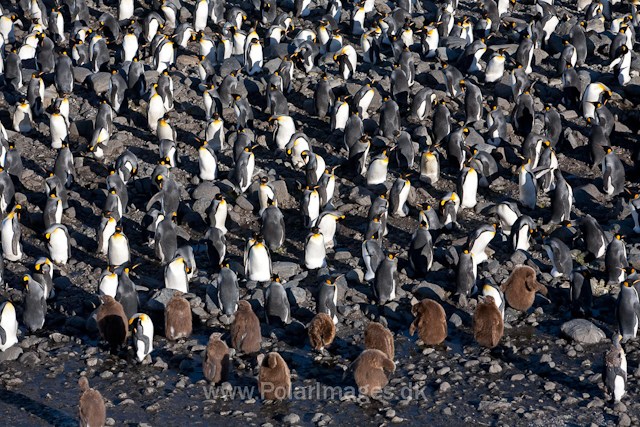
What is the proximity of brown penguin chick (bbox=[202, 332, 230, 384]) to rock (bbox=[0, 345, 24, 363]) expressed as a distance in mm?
2713

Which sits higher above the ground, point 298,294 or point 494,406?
point 298,294

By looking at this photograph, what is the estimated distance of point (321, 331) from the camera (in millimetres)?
11812

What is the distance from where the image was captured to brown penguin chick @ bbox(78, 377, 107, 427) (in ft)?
32.2

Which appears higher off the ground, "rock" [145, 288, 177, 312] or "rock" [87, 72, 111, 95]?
"rock" [87, 72, 111, 95]

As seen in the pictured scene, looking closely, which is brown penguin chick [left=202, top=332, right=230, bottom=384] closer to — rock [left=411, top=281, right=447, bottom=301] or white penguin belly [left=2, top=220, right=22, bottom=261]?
rock [left=411, top=281, right=447, bottom=301]

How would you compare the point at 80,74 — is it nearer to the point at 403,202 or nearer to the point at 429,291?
the point at 403,202

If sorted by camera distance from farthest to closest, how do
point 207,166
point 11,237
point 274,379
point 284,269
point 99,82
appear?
point 99,82, point 207,166, point 11,237, point 284,269, point 274,379

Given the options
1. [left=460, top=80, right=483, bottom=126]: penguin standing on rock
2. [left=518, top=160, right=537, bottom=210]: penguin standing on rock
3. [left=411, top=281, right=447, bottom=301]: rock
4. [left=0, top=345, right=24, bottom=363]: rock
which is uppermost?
[left=460, top=80, right=483, bottom=126]: penguin standing on rock

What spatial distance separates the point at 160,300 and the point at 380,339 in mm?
3502

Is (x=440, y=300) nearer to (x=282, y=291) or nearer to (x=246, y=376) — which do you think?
(x=282, y=291)

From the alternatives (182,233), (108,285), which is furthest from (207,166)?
(108,285)

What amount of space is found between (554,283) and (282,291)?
169 inches

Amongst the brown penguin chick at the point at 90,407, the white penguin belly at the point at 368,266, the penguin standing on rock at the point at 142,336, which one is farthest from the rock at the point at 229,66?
the brown penguin chick at the point at 90,407

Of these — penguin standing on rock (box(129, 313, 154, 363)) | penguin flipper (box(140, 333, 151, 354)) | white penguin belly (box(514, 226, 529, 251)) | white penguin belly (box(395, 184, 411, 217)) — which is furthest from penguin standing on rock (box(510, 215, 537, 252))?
penguin flipper (box(140, 333, 151, 354))
